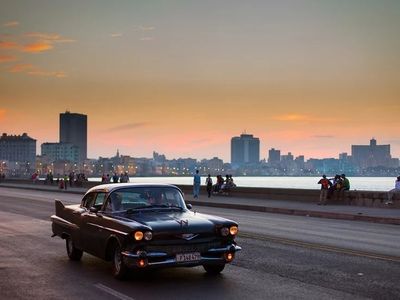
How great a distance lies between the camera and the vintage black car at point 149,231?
9.39 metres

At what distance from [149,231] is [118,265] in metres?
1.01

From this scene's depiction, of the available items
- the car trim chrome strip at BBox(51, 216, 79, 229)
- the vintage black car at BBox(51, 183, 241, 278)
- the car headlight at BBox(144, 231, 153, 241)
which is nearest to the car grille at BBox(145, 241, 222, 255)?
the vintage black car at BBox(51, 183, 241, 278)

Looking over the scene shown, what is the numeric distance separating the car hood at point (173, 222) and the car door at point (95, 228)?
2.43 feet

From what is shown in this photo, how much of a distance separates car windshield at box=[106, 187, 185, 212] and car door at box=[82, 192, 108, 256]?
0.31 meters

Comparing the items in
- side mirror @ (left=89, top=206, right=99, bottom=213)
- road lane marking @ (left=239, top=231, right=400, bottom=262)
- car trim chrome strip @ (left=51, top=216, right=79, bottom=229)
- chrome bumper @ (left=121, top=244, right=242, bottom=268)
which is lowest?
road lane marking @ (left=239, top=231, right=400, bottom=262)

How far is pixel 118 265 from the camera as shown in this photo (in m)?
9.96

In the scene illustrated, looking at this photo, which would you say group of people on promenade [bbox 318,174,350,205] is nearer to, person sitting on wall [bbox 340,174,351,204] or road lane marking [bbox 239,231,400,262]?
person sitting on wall [bbox 340,174,351,204]

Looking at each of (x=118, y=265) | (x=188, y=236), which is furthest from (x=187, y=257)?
(x=118, y=265)

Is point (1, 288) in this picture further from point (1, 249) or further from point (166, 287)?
point (1, 249)

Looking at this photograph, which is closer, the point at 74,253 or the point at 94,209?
the point at 94,209

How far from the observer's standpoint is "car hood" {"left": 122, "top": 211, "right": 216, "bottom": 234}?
9.46 meters

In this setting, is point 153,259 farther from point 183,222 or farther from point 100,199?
point 100,199

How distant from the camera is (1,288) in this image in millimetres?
9492

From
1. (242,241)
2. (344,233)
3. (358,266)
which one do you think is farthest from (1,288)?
(344,233)
